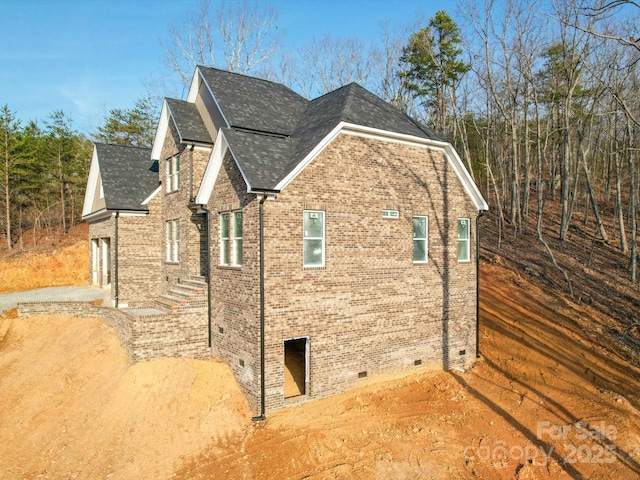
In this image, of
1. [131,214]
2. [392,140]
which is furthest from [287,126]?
[131,214]

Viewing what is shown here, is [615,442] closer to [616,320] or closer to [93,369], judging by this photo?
[616,320]

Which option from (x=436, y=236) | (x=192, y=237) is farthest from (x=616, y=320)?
(x=192, y=237)

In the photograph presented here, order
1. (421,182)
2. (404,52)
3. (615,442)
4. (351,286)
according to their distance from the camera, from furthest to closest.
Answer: (404,52)
(421,182)
(351,286)
(615,442)

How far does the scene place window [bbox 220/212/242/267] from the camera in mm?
11203

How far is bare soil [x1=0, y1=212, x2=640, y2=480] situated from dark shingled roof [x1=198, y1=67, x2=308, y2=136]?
7.55 meters

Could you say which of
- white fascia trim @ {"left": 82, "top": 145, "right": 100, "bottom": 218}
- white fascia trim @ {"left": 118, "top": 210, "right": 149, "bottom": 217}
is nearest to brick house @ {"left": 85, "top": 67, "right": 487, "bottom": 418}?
white fascia trim @ {"left": 118, "top": 210, "right": 149, "bottom": 217}

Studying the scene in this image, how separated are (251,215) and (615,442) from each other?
1000 cm

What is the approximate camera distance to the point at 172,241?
16.3m

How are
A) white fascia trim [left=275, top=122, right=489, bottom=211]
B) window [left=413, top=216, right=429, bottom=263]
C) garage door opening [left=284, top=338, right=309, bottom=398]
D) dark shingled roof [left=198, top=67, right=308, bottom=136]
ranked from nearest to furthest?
1. white fascia trim [left=275, top=122, right=489, bottom=211]
2. garage door opening [left=284, top=338, right=309, bottom=398]
3. window [left=413, top=216, right=429, bottom=263]
4. dark shingled roof [left=198, top=67, right=308, bottom=136]

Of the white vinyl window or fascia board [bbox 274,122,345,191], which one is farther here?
the white vinyl window

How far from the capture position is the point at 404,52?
31.0m

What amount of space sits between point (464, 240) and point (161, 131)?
12.7m

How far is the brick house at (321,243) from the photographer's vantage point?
10211 millimetres

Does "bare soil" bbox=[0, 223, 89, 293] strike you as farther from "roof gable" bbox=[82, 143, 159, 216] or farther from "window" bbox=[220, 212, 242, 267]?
"window" bbox=[220, 212, 242, 267]
